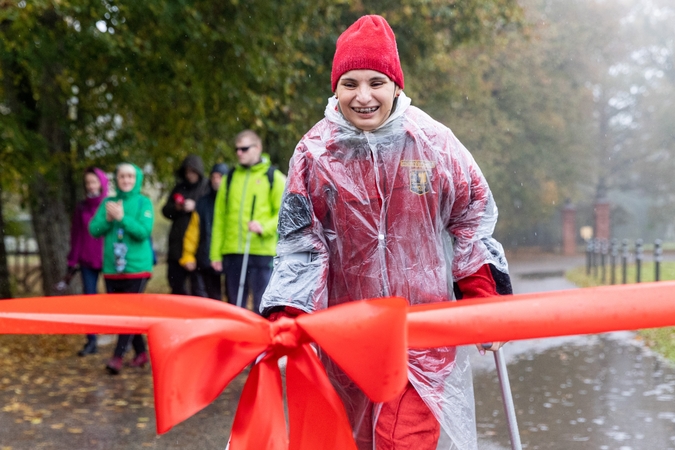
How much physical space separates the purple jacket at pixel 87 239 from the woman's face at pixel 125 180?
1.08m

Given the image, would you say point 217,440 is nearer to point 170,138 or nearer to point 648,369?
point 648,369

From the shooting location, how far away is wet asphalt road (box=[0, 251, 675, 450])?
5.17m

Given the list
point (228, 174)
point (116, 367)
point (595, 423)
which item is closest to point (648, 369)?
point (595, 423)

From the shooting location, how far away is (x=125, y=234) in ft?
23.9

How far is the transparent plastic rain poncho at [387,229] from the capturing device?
2916 millimetres

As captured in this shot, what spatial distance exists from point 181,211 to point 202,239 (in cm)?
33

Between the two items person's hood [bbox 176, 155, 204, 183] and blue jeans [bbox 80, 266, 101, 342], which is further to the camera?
blue jeans [bbox 80, 266, 101, 342]

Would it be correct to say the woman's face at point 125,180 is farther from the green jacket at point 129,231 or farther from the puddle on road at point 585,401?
the puddle on road at point 585,401

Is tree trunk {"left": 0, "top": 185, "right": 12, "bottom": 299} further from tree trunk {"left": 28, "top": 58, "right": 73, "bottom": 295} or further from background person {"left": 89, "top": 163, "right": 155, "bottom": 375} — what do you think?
background person {"left": 89, "top": 163, "right": 155, "bottom": 375}

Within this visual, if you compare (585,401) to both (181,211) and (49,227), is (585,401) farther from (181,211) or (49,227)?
(49,227)

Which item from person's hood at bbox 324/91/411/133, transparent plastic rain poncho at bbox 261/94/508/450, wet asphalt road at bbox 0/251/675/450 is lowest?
wet asphalt road at bbox 0/251/675/450

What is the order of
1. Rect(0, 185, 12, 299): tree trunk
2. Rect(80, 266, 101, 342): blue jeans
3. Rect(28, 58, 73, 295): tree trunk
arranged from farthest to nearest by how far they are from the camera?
Rect(0, 185, 12, 299): tree trunk < Rect(28, 58, 73, 295): tree trunk < Rect(80, 266, 101, 342): blue jeans

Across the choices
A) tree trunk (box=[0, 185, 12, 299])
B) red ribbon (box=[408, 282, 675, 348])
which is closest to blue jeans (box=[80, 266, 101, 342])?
tree trunk (box=[0, 185, 12, 299])

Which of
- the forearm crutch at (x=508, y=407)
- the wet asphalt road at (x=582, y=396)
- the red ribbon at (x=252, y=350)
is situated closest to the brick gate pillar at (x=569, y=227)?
the wet asphalt road at (x=582, y=396)
